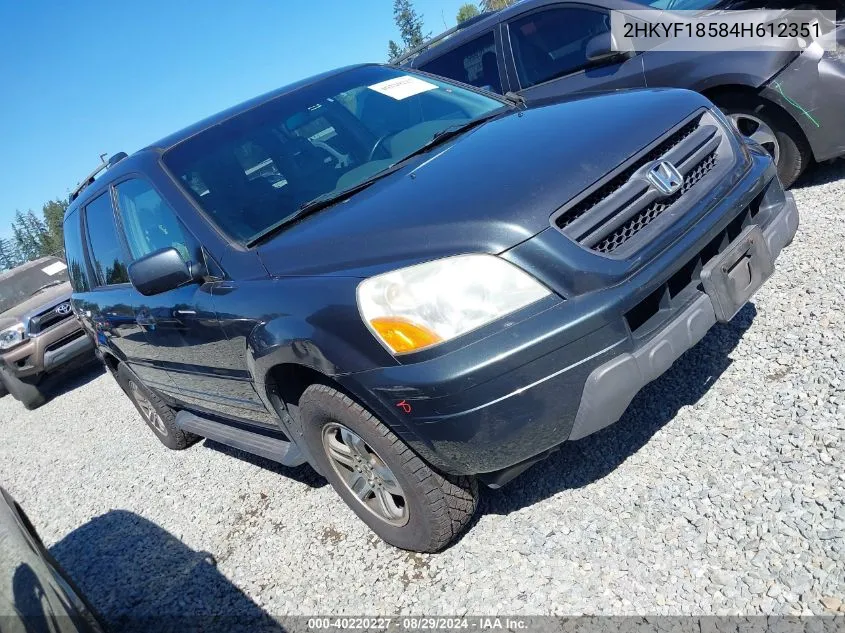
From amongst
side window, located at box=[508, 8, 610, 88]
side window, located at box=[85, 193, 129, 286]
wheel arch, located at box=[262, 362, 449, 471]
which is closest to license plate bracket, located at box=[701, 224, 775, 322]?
wheel arch, located at box=[262, 362, 449, 471]

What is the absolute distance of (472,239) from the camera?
→ 2010mm

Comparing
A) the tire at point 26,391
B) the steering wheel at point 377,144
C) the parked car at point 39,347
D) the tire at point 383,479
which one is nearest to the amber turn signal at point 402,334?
the tire at point 383,479

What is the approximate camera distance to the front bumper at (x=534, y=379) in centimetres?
195

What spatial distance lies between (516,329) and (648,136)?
3.18ft

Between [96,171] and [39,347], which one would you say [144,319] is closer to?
[96,171]

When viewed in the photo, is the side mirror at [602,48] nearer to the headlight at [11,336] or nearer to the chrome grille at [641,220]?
the chrome grille at [641,220]

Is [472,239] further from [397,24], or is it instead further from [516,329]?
[397,24]

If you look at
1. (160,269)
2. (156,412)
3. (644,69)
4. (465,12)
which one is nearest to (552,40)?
(644,69)

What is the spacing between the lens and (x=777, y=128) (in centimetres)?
418

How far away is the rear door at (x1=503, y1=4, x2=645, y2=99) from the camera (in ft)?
15.6

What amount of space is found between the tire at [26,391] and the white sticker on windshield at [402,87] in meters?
6.90

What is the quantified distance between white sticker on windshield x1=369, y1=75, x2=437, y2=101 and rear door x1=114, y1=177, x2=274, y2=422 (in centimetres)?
135

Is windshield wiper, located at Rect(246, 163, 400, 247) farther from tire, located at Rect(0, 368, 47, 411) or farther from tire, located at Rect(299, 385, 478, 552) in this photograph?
tire, located at Rect(0, 368, 47, 411)

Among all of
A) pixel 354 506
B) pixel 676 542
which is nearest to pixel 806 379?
pixel 676 542
